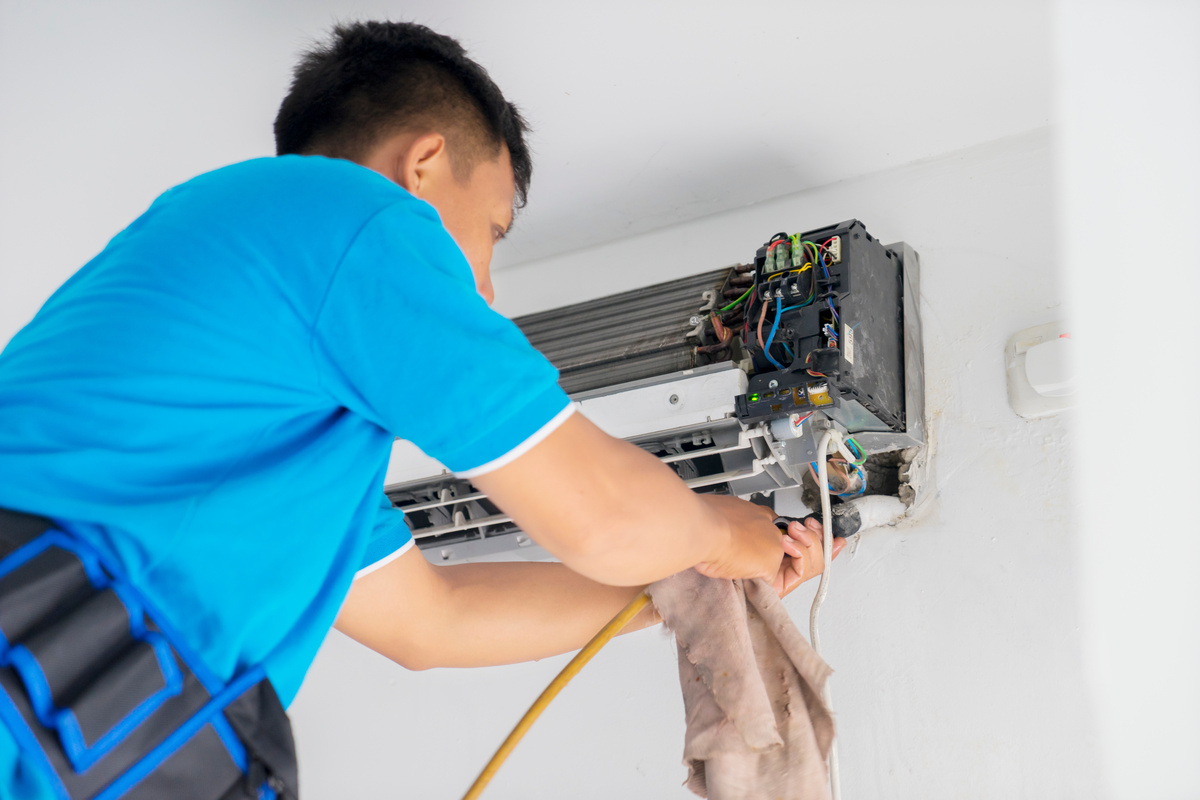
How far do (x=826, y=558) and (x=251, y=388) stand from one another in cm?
67

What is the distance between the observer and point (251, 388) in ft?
2.19

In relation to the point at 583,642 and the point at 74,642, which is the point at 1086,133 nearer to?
the point at 583,642

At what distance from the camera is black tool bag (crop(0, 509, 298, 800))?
56 centimetres

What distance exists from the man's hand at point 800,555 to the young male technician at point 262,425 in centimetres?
32

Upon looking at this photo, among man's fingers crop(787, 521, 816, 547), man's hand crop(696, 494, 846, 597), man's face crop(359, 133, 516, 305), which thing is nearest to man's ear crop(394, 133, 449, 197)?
man's face crop(359, 133, 516, 305)

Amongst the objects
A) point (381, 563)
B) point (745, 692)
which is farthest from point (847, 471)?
point (381, 563)

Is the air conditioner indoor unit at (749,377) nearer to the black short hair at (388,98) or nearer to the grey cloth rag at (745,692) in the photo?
the grey cloth rag at (745,692)

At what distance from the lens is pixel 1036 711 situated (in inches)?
43.4

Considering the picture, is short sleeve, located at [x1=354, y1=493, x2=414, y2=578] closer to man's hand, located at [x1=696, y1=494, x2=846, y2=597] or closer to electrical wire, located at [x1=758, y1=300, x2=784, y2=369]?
man's hand, located at [x1=696, y1=494, x2=846, y2=597]

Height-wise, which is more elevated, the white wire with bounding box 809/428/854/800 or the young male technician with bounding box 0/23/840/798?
the young male technician with bounding box 0/23/840/798

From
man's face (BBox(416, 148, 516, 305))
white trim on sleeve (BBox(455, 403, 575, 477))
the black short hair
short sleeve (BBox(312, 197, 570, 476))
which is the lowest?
white trim on sleeve (BBox(455, 403, 575, 477))

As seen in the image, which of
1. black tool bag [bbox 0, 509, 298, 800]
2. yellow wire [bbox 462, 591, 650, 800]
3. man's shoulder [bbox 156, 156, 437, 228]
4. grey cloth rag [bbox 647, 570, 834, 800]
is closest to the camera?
black tool bag [bbox 0, 509, 298, 800]

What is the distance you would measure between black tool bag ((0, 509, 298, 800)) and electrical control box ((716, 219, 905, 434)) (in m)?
0.69

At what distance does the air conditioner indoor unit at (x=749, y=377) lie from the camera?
1118 mm
